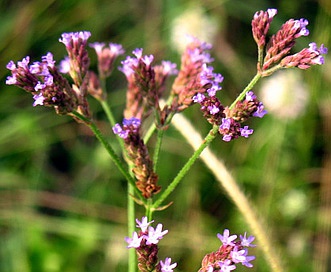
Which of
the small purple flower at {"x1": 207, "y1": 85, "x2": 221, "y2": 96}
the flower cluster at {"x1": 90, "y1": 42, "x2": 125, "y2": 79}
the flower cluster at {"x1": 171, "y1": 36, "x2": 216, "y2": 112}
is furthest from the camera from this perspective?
the flower cluster at {"x1": 90, "y1": 42, "x2": 125, "y2": 79}

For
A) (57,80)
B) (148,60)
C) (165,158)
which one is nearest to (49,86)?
(57,80)

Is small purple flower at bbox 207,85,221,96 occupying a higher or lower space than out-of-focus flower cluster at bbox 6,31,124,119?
lower

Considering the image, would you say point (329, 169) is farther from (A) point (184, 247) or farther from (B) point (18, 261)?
(B) point (18, 261)

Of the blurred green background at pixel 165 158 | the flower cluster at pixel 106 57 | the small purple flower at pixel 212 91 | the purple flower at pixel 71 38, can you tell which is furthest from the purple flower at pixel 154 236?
the blurred green background at pixel 165 158

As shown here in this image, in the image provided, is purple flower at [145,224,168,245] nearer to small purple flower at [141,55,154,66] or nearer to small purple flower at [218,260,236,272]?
small purple flower at [218,260,236,272]

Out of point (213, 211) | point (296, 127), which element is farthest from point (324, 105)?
point (213, 211)

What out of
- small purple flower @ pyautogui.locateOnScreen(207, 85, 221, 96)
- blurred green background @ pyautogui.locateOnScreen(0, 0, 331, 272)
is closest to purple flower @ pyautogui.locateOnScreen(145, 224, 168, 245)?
small purple flower @ pyautogui.locateOnScreen(207, 85, 221, 96)

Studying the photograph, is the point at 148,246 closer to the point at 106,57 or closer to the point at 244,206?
the point at 244,206

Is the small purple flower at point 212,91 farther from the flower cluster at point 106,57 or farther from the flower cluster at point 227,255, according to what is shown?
the flower cluster at point 106,57
